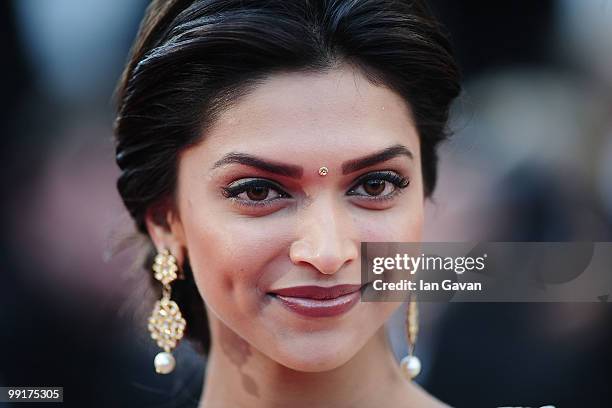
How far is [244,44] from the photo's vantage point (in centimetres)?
122

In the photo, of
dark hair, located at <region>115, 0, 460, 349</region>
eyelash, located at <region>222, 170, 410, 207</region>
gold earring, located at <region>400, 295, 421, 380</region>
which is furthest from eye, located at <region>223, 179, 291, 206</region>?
gold earring, located at <region>400, 295, 421, 380</region>

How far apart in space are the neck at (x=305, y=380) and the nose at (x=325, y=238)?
277mm

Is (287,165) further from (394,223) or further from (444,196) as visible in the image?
(444,196)

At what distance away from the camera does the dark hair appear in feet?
4.04

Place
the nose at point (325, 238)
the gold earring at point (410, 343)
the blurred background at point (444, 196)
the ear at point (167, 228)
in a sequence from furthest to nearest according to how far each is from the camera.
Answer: the blurred background at point (444, 196) → the gold earring at point (410, 343) → the ear at point (167, 228) → the nose at point (325, 238)

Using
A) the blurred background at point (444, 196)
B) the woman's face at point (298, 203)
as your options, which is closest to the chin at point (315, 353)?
the woman's face at point (298, 203)

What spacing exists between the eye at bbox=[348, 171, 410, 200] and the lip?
0.56 feet

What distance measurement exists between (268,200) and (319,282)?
0.56ft

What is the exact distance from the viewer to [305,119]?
123 centimetres

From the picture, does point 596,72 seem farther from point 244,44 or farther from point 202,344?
point 202,344

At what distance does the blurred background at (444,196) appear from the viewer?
5.41 feet

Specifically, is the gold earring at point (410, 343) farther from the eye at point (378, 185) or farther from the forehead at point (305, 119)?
the forehead at point (305, 119)

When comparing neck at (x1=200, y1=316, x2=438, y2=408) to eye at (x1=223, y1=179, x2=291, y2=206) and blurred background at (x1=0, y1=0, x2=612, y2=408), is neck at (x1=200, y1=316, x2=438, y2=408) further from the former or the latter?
eye at (x1=223, y1=179, x2=291, y2=206)

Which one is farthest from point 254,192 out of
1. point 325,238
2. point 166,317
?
point 166,317
